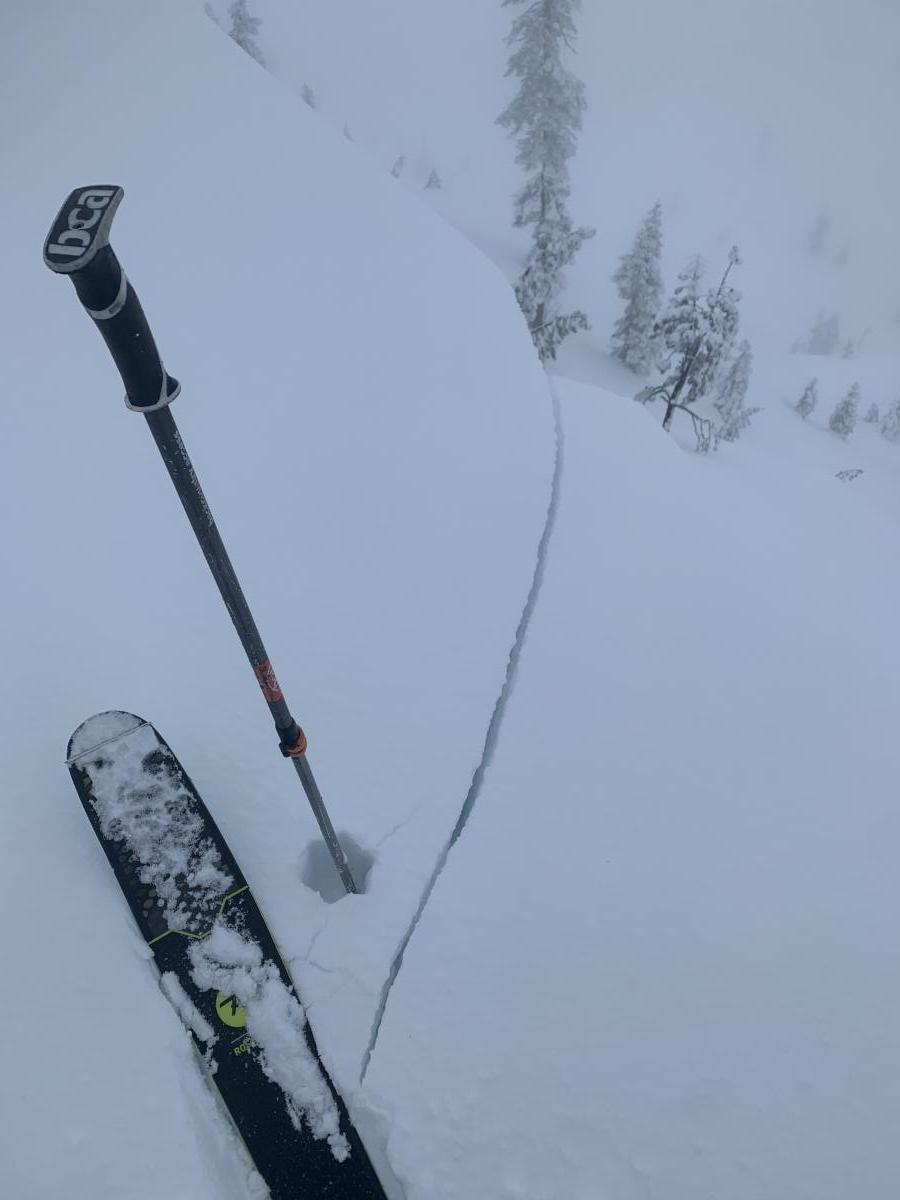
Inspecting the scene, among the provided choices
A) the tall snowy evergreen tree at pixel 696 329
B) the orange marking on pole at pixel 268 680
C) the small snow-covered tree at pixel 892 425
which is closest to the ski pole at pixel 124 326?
the orange marking on pole at pixel 268 680

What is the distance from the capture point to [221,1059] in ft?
11.6

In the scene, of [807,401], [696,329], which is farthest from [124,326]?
[807,401]

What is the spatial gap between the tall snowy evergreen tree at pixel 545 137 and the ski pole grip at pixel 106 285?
989 inches

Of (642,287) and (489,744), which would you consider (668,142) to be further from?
(489,744)

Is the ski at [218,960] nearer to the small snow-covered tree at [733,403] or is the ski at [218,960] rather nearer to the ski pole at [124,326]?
the ski pole at [124,326]

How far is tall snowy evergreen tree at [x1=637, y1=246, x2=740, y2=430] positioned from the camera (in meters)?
20.0

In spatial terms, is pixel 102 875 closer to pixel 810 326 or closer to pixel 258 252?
pixel 258 252

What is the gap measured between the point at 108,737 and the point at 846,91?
246 metres

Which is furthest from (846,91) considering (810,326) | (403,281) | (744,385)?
(403,281)

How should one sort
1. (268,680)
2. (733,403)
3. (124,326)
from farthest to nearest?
(733,403) → (268,680) → (124,326)

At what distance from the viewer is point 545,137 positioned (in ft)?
95.7

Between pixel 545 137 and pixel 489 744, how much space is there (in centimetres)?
3365

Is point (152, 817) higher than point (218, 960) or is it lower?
higher

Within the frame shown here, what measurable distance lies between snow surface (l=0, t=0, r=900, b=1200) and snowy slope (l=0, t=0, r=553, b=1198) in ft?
0.11
